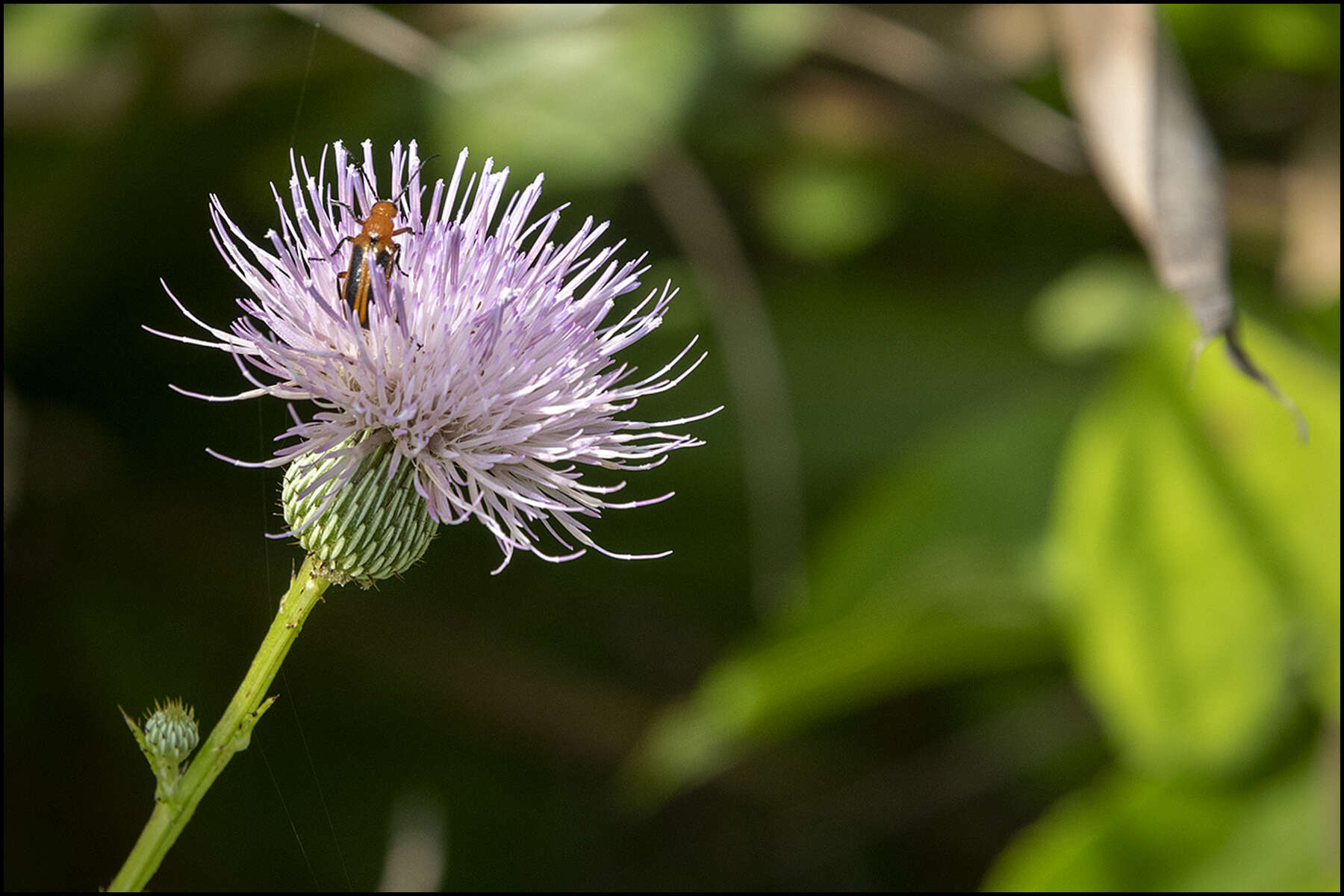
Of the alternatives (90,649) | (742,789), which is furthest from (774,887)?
(90,649)

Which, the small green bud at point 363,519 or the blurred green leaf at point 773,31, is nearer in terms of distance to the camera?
the small green bud at point 363,519

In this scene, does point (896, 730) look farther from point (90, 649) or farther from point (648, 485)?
point (90, 649)

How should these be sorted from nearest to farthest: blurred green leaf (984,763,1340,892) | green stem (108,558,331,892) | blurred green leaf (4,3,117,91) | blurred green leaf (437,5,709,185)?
green stem (108,558,331,892), blurred green leaf (984,763,1340,892), blurred green leaf (4,3,117,91), blurred green leaf (437,5,709,185)

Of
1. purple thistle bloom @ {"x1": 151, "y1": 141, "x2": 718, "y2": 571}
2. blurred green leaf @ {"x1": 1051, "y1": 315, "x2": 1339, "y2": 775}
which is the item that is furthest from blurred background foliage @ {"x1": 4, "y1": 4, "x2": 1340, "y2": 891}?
purple thistle bloom @ {"x1": 151, "y1": 141, "x2": 718, "y2": 571}

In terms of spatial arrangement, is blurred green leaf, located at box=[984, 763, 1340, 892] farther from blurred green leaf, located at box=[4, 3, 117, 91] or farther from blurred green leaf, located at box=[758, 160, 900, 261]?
blurred green leaf, located at box=[4, 3, 117, 91]

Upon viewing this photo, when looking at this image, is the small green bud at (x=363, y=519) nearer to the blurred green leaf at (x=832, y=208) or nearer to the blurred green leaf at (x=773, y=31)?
the blurred green leaf at (x=773, y=31)

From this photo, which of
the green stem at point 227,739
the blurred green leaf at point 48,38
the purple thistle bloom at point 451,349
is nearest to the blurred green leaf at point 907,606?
the purple thistle bloom at point 451,349
